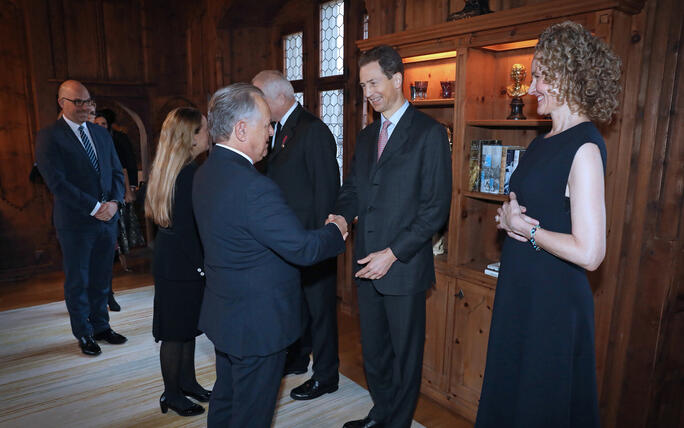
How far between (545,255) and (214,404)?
5.31 ft

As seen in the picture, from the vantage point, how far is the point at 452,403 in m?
3.13

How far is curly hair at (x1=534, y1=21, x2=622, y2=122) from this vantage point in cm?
172

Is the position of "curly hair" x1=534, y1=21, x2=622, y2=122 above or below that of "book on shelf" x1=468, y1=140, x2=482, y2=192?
above

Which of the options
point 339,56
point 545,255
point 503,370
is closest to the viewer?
point 545,255

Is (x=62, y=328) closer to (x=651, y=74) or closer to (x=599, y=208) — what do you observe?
(x=599, y=208)

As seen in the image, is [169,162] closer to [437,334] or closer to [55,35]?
[437,334]

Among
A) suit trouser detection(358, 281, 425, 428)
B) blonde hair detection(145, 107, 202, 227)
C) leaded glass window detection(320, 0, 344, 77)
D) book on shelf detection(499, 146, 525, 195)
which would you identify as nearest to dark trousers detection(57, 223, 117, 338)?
blonde hair detection(145, 107, 202, 227)

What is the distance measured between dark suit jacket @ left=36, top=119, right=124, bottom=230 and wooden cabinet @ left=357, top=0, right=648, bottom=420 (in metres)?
2.59

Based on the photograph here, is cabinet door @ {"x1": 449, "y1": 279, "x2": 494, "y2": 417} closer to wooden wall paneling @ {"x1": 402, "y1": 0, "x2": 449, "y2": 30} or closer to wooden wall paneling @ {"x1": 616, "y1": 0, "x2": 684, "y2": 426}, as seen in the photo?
wooden wall paneling @ {"x1": 616, "y1": 0, "x2": 684, "y2": 426}

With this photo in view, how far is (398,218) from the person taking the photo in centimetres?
240

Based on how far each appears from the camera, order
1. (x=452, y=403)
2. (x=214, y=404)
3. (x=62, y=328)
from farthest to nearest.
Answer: (x=62, y=328) < (x=452, y=403) < (x=214, y=404)

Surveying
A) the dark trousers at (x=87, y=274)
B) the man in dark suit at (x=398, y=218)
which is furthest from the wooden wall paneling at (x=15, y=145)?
the man in dark suit at (x=398, y=218)

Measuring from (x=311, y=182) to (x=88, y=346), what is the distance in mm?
2430

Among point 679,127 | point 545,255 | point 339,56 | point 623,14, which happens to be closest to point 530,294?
point 545,255
